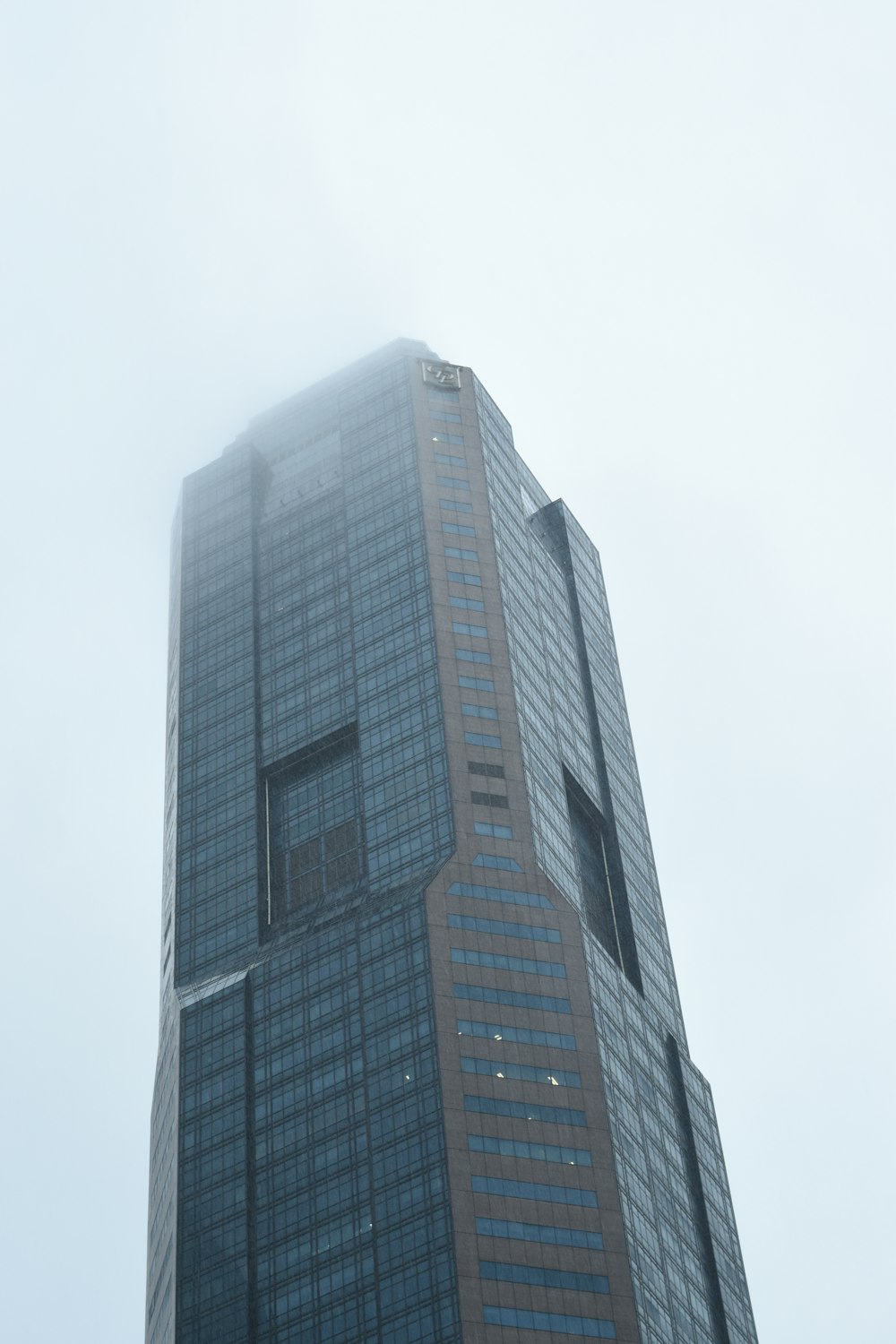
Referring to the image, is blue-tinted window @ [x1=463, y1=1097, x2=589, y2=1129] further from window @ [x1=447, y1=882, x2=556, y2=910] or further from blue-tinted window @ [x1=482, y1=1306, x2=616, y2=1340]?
window @ [x1=447, y1=882, x2=556, y2=910]

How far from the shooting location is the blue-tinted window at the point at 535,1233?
174125mm

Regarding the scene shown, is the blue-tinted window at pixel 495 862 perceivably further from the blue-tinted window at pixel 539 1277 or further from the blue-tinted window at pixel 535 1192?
the blue-tinted window at pixel 539 1277

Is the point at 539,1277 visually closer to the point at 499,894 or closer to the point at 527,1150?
→ the point at 527,1150

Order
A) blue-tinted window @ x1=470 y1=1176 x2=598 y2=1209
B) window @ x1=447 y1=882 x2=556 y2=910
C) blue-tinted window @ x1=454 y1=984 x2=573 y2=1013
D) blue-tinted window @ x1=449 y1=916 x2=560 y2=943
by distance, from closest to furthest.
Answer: blue-tinted window @ x1=470 y1=1176 x2=598 y2=1209 < blue-tinted window @ x1=454 y1=984 x2=573 y2=1013 < blue-tinted window @ x1=449 y1=916 x2=560 y2=943 < window @ x1=447 y1=882 x2=556 y2=910

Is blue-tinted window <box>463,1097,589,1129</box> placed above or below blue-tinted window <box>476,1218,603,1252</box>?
above

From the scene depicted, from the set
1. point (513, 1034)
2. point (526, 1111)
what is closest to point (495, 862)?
point (513, 1034)

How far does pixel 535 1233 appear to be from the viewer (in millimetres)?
174875

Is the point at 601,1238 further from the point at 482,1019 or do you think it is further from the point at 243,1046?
the point at 243,1046

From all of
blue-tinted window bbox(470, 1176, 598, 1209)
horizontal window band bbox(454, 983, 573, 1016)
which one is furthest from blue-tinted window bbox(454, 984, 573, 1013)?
blue-tinted window bbox(470, 1176, 598, 1209)

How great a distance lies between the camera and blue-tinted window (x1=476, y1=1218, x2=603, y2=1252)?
17412cm

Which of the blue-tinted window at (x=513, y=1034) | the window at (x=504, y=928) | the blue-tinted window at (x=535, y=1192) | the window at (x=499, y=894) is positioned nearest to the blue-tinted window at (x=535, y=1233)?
the blue-tinted window at (x=535, y=1192)

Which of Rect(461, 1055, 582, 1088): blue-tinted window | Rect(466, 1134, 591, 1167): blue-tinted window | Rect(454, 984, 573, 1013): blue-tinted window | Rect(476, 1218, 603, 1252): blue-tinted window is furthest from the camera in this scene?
Rect(454, 984, 573, 1013): blue-tinted window

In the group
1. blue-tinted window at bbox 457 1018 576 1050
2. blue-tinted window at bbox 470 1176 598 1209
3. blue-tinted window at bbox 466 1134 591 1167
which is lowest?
blue-tinted window at bbox 470 1176 598 1209

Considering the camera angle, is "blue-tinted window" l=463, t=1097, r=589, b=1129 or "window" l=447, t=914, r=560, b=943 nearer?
"blue-tinted window" l=463, t=1097, r=589, b=1129
